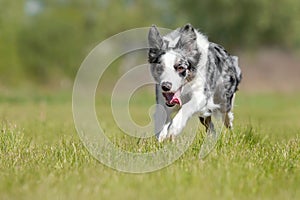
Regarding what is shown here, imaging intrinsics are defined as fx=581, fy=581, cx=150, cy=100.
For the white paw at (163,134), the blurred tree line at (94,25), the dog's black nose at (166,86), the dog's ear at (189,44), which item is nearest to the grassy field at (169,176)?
the white paw at (163,134)

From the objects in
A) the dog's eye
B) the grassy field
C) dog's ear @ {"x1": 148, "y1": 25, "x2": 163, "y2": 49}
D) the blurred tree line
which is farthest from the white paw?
the blurred tree line

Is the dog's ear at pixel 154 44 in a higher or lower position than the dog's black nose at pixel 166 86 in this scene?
higher

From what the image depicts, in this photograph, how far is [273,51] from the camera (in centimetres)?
4938

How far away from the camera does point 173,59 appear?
6.95 metres

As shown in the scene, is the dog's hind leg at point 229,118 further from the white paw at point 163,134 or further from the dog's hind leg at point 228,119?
the white paw at point 163,134

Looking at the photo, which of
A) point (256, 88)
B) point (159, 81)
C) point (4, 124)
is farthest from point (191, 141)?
point (256, 88)

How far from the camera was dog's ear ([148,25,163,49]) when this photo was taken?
7133 millimetres

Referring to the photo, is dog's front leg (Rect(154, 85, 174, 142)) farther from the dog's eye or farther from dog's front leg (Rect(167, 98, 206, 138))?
the dog's eye

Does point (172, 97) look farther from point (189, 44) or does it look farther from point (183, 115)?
point (189, 44)

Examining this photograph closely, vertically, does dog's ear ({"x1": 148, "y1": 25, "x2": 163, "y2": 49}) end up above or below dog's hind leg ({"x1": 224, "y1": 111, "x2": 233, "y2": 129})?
above

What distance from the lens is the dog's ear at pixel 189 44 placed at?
723 cm

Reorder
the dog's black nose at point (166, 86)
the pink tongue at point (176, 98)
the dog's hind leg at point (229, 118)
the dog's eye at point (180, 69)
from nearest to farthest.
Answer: the dog's black nose at point (166, 86), the dog's eye at point (180, 69), the pink tongue at point (176, 98), the dog's hind leg at point (229, 118)

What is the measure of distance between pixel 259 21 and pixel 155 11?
375 inches

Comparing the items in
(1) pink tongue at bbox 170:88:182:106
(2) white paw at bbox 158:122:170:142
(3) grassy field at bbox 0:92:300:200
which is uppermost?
(1) pink tongue at bbox 170:88:182:106
